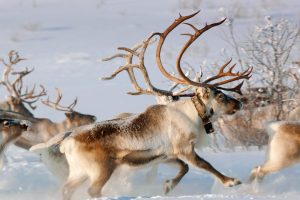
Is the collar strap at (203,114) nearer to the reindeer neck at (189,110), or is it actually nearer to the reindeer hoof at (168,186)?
the reindeer neck at (189,110)

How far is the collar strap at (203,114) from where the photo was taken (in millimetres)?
8625

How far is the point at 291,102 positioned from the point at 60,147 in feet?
16.0

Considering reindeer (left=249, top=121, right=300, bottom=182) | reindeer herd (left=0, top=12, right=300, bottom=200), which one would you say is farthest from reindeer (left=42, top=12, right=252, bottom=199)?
reindeer (left=249, top=121, right=300, bottom=182)

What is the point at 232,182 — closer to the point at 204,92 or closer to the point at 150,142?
the point at 150,142

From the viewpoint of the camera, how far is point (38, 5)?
101 ft

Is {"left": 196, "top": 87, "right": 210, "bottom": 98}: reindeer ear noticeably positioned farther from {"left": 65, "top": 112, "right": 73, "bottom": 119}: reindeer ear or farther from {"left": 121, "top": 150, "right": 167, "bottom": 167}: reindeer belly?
{"left": 65, "top": 112, "right": 73, "bottom": 119}: reindeer ear

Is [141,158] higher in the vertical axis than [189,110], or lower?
lower

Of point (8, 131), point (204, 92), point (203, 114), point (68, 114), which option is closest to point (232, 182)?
point (203, 114)

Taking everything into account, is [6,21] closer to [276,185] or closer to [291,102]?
[291,102]

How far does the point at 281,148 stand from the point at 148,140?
1413 mm

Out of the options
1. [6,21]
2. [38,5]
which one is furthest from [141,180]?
[38,5]

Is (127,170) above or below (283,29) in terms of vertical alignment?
below

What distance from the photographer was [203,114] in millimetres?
8633

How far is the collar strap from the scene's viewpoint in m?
8.62
